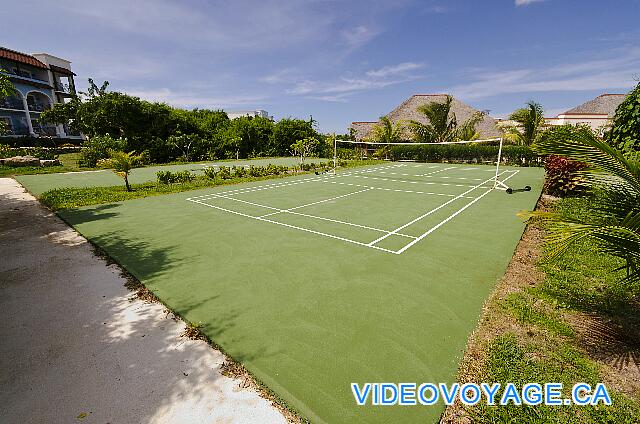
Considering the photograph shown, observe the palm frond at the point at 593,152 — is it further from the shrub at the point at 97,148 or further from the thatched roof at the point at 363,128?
the thatched roof at the point at 363,128

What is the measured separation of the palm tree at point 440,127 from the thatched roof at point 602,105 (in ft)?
115

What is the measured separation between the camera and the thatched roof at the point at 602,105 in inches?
2017

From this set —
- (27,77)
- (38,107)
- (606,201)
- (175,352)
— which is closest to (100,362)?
(175,352)

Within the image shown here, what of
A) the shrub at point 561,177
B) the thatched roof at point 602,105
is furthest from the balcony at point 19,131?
the thatched roof at point 602,105

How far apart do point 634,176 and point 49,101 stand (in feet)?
235

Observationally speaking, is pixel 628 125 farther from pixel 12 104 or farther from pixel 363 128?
pixel 12 104

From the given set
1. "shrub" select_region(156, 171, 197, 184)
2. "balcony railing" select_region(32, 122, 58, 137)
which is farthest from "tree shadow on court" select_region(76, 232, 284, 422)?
"balcony railing" select_region(32, 122, 58, 137)

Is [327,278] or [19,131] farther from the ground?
[19,131]

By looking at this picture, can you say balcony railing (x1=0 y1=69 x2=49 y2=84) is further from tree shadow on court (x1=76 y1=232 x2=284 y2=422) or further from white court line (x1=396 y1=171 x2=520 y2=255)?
white court line (x1=396 y1=171 x2=520 y2=255)

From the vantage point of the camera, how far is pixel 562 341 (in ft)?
13.3

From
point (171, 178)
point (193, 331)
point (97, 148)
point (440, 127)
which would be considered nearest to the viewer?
point (193, 331)

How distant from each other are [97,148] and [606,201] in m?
32.9

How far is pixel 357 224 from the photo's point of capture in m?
9.51

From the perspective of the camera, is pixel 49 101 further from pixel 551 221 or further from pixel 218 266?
pixel 551 221
